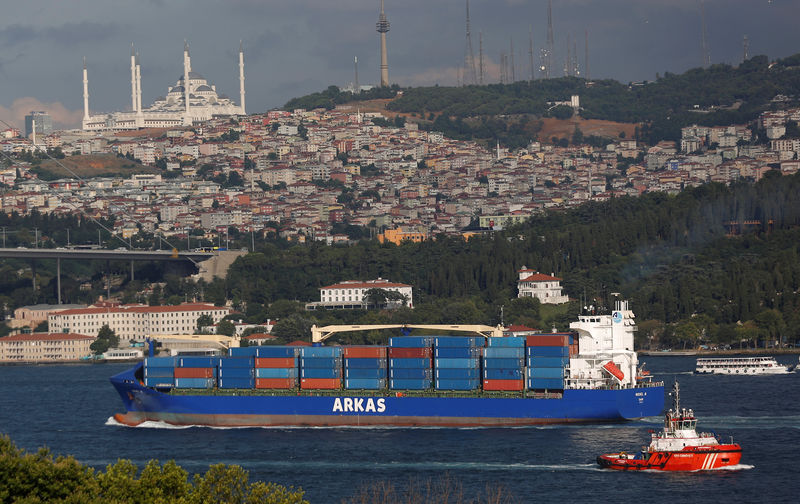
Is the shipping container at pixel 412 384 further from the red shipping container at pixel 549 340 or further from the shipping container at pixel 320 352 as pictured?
the red shipping container at pixel 549 340

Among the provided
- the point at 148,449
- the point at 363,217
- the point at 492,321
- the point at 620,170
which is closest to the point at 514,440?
the point at 148,449

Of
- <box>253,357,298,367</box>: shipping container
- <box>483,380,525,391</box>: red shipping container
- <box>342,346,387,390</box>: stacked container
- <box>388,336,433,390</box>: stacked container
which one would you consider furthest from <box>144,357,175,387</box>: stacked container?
<box>483,380,525,391</box>: red shipping container

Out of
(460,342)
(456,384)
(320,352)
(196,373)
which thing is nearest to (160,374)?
(196,373)

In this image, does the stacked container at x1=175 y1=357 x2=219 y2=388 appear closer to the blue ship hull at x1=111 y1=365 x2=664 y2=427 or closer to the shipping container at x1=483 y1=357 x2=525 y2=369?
the blue ship hull at x1=111 y1=365 x2=664 y2=427

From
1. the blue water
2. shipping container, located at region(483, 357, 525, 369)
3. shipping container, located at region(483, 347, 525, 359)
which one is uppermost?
shipping container, located at region(483, 347, 525, 359)

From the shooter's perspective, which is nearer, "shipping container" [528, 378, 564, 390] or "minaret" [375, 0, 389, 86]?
"shipping container" [528, 378, 564, 390]

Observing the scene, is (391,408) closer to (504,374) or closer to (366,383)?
(366,383)

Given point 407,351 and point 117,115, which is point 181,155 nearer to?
point 117,115
